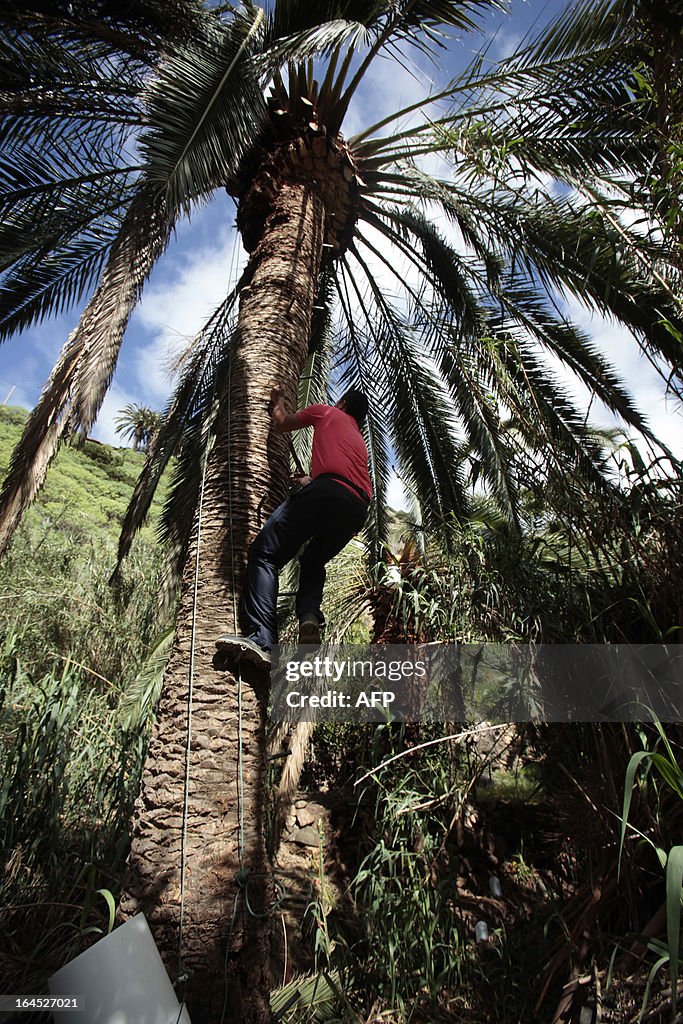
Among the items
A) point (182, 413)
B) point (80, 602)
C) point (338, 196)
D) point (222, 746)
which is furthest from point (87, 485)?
point (222, 746)

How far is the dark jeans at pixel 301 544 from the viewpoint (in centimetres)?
307

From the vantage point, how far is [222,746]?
2729mm

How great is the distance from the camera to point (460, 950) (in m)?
3.96

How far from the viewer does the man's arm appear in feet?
11.9

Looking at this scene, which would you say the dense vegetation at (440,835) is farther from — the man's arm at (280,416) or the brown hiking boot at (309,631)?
the man's arm at (280,416)

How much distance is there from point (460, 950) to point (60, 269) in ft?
22.6

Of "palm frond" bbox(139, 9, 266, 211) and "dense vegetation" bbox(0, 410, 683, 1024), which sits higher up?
"palm frond" bbox(139, 9, 266, 211)

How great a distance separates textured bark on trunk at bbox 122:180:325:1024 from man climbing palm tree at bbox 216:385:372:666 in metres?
0.12

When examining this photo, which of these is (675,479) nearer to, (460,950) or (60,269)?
(460,950)

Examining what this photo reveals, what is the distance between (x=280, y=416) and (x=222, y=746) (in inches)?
75.4

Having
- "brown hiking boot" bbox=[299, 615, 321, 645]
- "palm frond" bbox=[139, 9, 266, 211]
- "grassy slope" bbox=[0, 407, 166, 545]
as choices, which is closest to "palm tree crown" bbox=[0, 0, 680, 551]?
"palm frond" bbox=[139, 9, 266, 211]

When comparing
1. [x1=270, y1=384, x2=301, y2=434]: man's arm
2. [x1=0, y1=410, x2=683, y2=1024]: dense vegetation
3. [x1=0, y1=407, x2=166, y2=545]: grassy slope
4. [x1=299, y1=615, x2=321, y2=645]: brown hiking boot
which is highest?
[x1=0, y1=407, x2=166, y2=545]: grassy slope

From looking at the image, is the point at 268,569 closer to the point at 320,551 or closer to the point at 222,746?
the point at 320,551

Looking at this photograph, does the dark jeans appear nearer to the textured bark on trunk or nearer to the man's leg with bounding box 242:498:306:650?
the man's leg with bounding box 242:498:306:650
